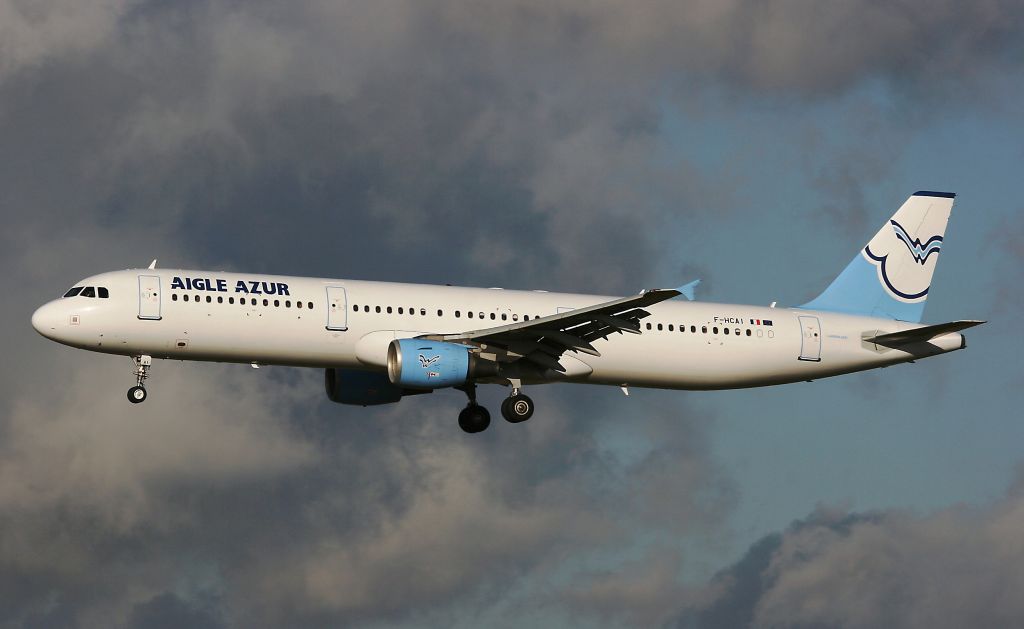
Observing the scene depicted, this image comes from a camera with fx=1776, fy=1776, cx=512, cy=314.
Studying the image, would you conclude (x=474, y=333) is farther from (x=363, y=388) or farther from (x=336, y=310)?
(x=363, y=388)

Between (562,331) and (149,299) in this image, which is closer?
(149,299)

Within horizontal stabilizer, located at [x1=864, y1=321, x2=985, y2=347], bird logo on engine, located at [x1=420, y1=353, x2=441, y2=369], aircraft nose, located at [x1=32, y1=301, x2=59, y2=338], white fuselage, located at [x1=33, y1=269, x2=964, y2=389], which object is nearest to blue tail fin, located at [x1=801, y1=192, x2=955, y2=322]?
white fuselage, located at [x1=33, y1=269, x2=964, y2=389]

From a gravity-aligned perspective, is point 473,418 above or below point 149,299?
below

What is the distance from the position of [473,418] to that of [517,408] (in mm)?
3709

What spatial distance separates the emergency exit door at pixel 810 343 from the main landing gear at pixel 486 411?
32.8 feet

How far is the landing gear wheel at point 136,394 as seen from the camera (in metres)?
54.9

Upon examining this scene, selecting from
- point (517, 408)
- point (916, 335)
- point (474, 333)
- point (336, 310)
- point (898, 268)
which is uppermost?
point (898, 268)

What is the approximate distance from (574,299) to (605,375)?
9.06 feet

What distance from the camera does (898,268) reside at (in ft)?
219

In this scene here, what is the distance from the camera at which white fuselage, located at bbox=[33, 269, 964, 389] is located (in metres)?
54.1

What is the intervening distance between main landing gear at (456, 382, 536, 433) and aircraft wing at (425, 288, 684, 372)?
4.81ft

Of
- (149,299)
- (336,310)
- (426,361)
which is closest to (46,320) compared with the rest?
(149,299)

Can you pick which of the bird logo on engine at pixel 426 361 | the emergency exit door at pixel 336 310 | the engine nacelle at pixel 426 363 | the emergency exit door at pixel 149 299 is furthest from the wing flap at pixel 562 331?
the emergency exit door at pixel 149 299

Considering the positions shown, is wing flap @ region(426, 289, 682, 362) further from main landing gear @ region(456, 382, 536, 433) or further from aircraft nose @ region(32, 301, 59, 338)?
aircraft nose @ region(32, 301, 59, 338)
